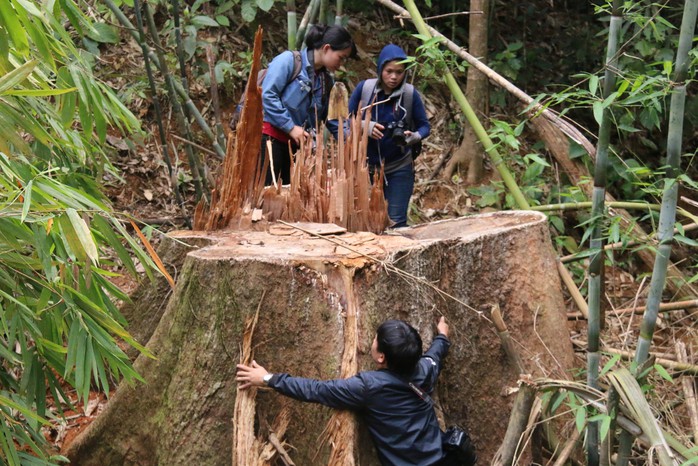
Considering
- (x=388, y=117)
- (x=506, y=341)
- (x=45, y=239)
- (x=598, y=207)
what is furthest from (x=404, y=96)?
(x=45, y=239)

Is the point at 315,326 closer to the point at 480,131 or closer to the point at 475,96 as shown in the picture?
the point at 480,131

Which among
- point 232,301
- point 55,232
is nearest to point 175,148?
point 232,301

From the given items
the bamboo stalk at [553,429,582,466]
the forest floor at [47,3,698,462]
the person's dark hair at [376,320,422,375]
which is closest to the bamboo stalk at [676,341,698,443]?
the forest floor at [47,3,698,462]

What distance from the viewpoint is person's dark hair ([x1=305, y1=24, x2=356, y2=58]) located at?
4.39 m

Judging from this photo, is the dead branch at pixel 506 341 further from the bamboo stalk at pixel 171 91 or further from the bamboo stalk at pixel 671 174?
the bamboo stalk at pixel 171 91

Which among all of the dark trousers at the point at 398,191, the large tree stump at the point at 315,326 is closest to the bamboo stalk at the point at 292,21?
the dark trousers at the point at 398,191

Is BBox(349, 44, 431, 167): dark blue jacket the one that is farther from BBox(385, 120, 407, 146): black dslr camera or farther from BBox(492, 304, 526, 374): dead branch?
BBox(492, 304, 526, 374): dead branch

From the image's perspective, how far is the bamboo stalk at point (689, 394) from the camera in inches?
137

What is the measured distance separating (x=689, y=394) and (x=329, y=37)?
2702mm

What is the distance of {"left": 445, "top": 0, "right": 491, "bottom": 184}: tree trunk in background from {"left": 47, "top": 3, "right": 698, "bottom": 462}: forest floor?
13 cm

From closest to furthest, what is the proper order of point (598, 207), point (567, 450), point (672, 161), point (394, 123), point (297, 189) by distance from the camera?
point (672, 161)
point (598, 207)
point (567, 450)
point (297, 189)
point (394, 123)

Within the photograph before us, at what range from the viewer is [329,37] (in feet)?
14.4

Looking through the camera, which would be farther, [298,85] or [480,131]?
[480,131]

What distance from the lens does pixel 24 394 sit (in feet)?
9.39
